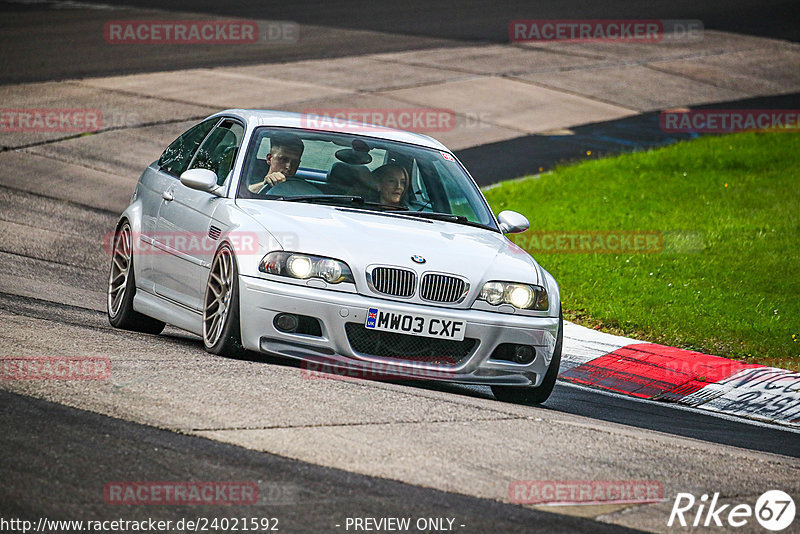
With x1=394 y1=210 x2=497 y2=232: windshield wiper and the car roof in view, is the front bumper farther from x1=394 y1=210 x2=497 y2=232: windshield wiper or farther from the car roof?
the car roof

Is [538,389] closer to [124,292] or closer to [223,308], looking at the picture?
[223,308]

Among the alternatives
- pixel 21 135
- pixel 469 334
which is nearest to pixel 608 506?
pixel 469 334

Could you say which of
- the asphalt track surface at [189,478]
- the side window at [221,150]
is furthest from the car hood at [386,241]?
the asphalt track surface at [189,478]

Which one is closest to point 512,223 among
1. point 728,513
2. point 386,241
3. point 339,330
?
point 386,241

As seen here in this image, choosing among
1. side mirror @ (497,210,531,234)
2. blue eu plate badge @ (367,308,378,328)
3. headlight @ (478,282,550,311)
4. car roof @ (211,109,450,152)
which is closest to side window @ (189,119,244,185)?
car roof @ (211,109,450,152)

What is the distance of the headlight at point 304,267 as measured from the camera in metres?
7.21

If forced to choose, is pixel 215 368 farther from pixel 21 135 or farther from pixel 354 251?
pixel 21 135

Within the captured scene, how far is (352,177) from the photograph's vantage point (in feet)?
27.4

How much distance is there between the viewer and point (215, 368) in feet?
22.6

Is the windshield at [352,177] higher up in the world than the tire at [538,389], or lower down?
higher up

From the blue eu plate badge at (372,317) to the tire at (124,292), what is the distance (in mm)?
2492

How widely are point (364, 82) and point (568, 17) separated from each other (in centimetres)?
1193

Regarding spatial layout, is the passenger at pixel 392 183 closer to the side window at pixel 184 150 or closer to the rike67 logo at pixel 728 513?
the side window at pixel 184 150

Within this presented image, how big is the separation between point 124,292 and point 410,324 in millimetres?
2793
